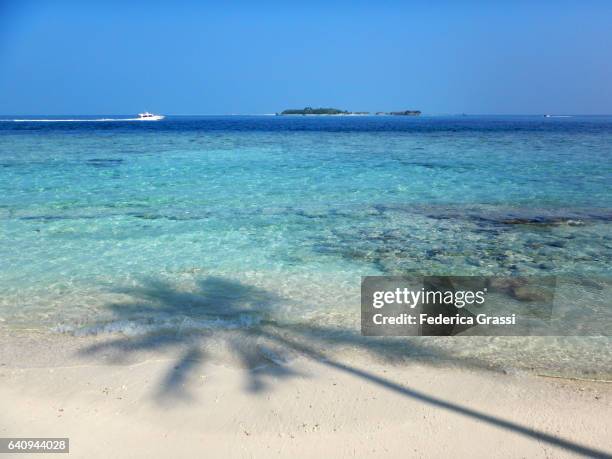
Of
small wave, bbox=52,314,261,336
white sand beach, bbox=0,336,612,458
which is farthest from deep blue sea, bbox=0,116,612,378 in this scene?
white sand beach, bbox=0,336,612,458

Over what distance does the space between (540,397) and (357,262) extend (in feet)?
14.6

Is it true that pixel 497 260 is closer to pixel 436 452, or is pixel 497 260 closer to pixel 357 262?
pixel 357 262

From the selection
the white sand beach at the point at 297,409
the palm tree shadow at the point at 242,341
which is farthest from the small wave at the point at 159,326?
the white sand beach at the point at 297,409

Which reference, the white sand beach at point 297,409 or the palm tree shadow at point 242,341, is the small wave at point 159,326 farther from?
the white sand beach at point 297,409

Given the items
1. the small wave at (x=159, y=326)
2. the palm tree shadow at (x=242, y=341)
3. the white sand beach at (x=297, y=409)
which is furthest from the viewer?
the small wave at (x=159, y=326)

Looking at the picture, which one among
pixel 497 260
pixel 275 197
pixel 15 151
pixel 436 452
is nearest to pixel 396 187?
pixel 275 197

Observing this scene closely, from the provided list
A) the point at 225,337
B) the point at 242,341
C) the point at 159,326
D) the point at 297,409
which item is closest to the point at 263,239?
the point at 159,326

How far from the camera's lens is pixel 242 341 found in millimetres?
5863

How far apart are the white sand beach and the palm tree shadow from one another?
26 millimetres

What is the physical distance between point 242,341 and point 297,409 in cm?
158

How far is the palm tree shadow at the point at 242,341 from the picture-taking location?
15.5 feet

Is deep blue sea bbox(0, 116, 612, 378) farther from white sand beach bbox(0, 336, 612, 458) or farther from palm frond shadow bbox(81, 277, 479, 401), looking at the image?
white sand beach bbox(0, 336, 612, 458)

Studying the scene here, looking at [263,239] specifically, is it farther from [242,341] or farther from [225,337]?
[242,341]

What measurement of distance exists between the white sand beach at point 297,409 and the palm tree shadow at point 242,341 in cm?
3
